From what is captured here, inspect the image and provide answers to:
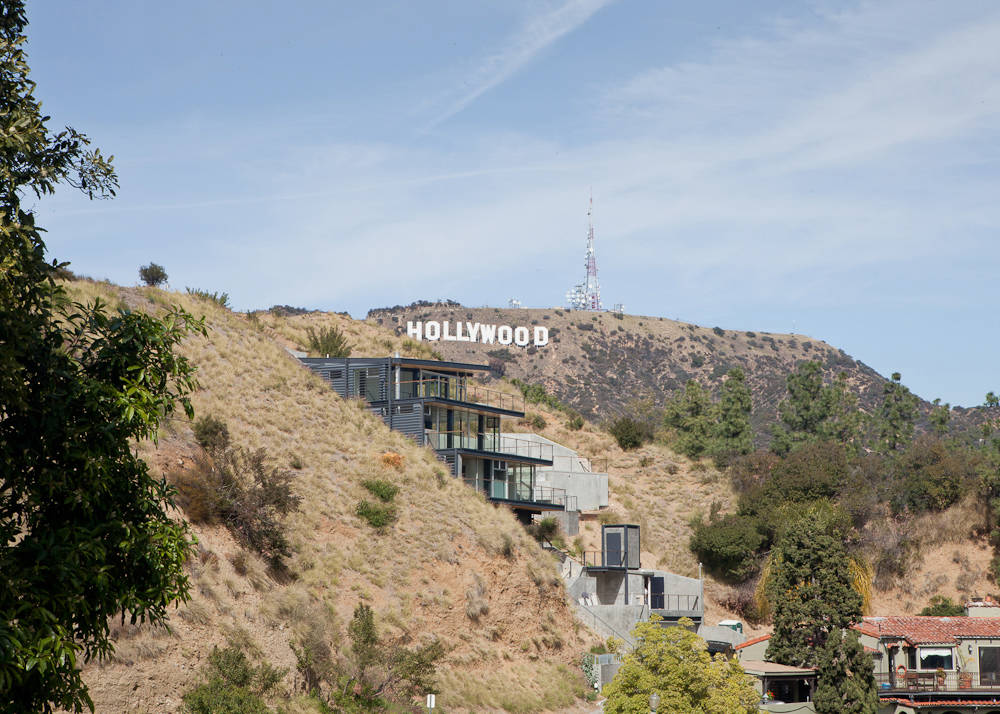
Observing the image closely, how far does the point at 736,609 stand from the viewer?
79438 mm

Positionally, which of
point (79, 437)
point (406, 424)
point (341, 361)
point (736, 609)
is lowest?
point (736, 609)

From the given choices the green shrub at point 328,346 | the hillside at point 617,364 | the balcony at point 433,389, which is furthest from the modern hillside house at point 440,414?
the hillside at point 617,364

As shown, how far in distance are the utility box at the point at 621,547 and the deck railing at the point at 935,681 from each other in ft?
48.5

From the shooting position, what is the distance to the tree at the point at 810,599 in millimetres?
59219

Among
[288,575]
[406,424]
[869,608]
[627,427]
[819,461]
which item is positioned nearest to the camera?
[288,575]

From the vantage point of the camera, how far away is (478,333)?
169 m

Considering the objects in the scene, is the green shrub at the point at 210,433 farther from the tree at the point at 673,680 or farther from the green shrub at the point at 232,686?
the tree at the point at 673,680

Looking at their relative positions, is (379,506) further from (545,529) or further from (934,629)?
(934,629)

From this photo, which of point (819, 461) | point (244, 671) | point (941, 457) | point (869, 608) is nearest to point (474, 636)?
point (244, 671)

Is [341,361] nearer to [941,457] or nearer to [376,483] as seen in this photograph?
[376,483]

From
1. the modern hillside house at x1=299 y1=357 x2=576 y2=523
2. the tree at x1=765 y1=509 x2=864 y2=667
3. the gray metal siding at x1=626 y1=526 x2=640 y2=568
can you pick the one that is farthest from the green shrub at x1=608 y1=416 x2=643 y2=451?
the tree at x1=765 y1=509 x2=864 y2=667

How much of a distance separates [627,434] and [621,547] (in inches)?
1407

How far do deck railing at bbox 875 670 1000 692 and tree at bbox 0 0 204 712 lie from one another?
5342 cm

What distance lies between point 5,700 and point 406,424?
47877mm
